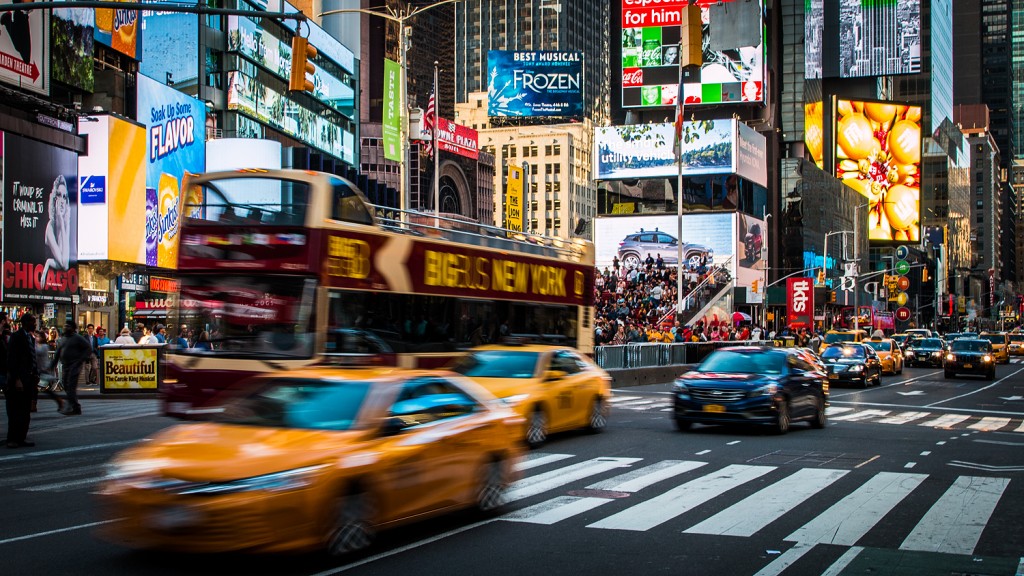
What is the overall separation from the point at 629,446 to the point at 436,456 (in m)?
7.39

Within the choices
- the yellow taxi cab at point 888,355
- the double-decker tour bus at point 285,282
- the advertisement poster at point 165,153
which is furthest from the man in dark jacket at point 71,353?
the yellow taxi cab at point 888,355

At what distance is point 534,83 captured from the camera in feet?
255

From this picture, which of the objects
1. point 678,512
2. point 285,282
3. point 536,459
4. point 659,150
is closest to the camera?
point 678,512

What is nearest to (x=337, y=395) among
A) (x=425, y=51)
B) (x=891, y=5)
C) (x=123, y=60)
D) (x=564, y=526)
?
(x=564, y=526)

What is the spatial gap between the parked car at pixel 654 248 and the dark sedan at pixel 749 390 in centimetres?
5955

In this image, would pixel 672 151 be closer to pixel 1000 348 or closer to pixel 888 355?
pixel 1000 348

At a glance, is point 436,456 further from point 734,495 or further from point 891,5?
point 891,5

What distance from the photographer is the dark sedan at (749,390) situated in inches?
704

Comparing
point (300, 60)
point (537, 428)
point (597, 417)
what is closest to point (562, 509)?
point (537, 428)

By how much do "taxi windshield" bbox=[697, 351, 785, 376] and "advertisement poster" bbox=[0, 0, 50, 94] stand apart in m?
29.8

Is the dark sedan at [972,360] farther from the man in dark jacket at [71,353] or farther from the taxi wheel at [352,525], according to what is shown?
the taxi wheel at [352,525]

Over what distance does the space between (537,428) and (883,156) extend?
391 ft

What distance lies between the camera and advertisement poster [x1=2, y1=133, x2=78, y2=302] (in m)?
39.2

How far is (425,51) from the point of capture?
172m
